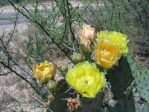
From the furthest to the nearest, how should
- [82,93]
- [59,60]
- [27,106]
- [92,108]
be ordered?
[59,60] < [27,106] < [92,108] < [82,93]

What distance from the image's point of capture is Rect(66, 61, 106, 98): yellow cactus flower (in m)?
1.50

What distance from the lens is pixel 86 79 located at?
4.99 ft

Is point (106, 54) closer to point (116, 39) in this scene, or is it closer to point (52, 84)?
point (116, 39)

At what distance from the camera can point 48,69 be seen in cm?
172

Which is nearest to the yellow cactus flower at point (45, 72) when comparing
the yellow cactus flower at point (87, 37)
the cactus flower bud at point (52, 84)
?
the cactus flower bud at point (52, 84)

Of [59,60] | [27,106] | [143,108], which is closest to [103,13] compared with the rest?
[59,60]

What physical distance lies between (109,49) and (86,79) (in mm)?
135

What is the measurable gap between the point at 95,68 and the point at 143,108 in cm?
46

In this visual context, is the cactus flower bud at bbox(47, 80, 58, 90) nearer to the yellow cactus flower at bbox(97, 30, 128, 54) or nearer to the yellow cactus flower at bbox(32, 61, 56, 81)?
the yellow cactus flower at bbox(32, 61, 56, 81)

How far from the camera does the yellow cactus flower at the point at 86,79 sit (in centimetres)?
150

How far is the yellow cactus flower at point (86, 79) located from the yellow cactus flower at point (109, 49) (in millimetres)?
38

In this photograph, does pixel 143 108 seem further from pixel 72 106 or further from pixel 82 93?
pixel 82 93

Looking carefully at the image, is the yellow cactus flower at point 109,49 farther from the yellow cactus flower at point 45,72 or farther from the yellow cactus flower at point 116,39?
the yellow cactus flower at point 45,72

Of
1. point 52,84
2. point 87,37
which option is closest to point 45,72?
point 52,84
